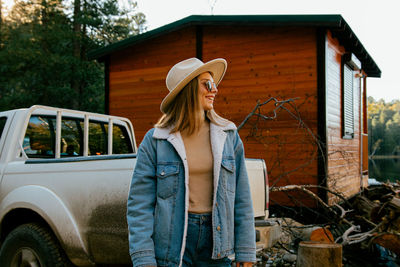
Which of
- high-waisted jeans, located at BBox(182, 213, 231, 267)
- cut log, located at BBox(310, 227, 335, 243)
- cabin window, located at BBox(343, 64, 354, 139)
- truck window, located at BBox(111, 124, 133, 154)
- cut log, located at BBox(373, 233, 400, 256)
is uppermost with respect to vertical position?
cabin window, located at BBox(343, 64, 354, 139)

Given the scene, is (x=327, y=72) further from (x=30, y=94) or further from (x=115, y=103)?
(x=30, y=94)

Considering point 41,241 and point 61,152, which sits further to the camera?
point 61,152

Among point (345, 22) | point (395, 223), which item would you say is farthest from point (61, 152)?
point (345, 22)

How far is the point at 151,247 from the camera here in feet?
6.82

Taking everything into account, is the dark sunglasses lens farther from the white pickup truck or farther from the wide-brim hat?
the white pickup truck

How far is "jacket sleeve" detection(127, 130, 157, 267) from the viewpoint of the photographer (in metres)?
2.05

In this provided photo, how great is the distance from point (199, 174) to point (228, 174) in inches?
6.4

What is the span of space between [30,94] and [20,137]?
20013mm

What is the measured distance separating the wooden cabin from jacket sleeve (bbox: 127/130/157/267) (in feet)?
19.4

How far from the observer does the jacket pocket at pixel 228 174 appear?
2211 mm

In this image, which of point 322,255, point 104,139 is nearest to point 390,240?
point 322,255

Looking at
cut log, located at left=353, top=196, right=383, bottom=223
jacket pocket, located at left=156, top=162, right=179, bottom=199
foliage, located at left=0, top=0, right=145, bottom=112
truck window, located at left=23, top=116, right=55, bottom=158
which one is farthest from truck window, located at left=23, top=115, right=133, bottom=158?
foliage, located at left=0, top=0, right=145, bottom=112

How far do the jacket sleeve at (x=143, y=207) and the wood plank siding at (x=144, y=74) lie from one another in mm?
8453

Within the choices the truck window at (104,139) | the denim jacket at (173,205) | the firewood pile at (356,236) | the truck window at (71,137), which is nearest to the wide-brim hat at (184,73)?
the denim jacket at (173,205)
